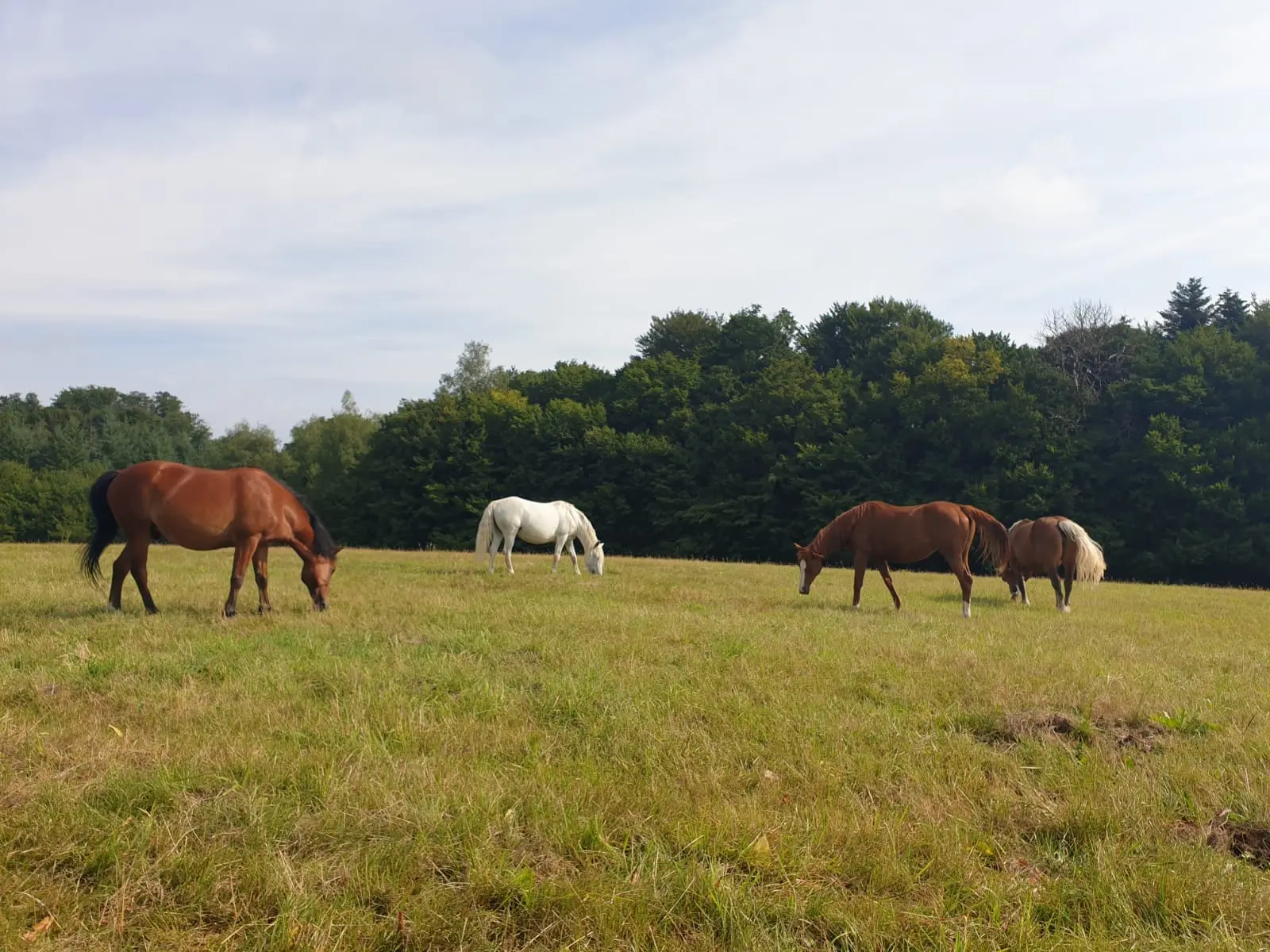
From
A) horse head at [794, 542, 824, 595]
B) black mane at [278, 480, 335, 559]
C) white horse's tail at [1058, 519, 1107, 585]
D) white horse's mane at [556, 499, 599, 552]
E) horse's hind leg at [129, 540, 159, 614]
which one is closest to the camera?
horse's hind leg at [129, 540, 159, 614]

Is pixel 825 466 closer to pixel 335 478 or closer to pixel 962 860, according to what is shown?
pixel 335 478

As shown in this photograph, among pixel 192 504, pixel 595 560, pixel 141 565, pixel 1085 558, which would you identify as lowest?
pixel 595 560

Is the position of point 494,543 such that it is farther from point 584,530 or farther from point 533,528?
point 584,530

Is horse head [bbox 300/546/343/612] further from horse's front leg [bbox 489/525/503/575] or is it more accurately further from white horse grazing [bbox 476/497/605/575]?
horse's front leg [bbox 489/525/503/575]

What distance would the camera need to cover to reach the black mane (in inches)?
462

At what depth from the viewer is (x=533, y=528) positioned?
68.4ft

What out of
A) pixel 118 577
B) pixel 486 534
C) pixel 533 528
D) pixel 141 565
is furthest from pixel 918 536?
pixel 118 577

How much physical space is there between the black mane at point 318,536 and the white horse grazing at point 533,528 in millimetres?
7339

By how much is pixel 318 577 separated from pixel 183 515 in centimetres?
186

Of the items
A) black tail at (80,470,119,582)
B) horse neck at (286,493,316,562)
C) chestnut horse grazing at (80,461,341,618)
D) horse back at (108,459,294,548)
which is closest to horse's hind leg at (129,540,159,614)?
chestnut horse grazing at (80,461,341,618)

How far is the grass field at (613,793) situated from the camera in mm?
3609

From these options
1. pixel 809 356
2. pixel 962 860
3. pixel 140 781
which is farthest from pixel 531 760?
pixel 809 356

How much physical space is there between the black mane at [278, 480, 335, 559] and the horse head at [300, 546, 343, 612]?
1.3 inches

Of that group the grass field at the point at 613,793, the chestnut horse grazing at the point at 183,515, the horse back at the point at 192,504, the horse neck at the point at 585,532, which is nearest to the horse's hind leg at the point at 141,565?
Answer: the chestnut horse grazing at the point at 183,515
